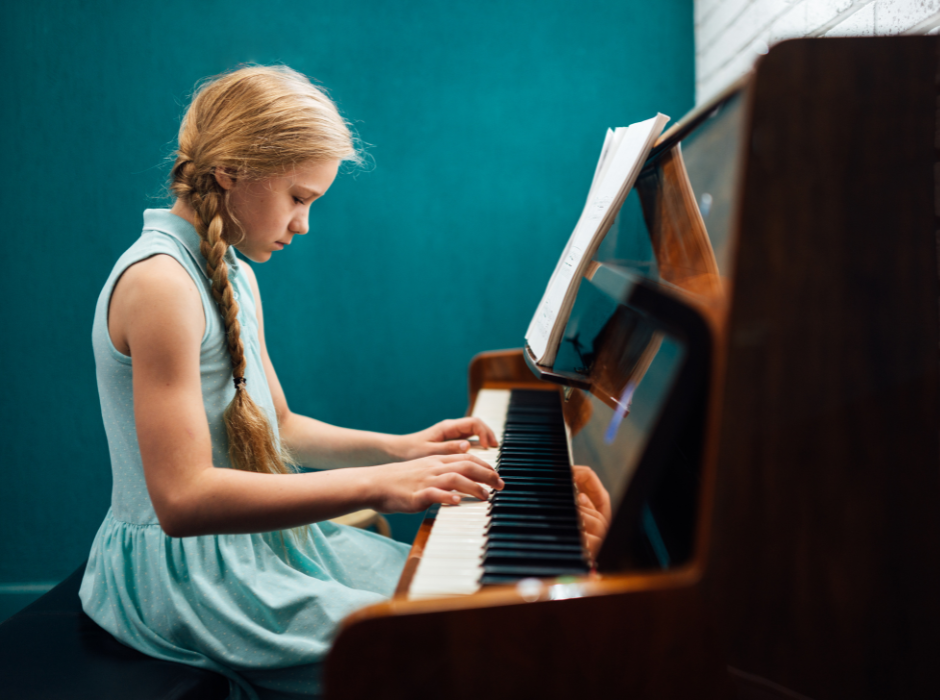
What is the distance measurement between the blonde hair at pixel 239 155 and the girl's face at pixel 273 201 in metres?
0.01

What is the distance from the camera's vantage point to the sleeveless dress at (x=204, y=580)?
774mm

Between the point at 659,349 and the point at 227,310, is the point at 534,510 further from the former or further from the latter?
the point at 227,310

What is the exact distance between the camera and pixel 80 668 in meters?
0.76

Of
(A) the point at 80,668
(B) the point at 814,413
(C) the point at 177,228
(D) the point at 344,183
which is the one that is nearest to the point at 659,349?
(B) the point at 814,413

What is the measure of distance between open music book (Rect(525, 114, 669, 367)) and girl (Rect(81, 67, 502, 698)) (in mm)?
200

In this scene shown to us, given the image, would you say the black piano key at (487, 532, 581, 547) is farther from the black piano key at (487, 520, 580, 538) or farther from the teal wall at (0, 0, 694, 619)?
the teal wall at (0, 0, 694, 619)

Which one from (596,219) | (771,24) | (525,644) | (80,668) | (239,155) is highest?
(771,24)

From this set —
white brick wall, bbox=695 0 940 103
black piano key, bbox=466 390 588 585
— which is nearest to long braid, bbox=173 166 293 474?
black piano key, bbox=466 390 588 585

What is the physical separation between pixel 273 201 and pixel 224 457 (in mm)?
403

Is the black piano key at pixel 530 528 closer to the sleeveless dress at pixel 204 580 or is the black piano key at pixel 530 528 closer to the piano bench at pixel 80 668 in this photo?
the sleeveless dress at pixel 204 580

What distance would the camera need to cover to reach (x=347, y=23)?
1.79 m

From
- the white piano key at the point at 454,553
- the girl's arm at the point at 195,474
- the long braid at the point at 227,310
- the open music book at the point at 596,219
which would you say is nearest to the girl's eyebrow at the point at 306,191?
the long braid at the point at 227,310

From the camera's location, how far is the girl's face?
890mm

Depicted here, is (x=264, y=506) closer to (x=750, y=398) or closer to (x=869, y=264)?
(x=750, y=398)
